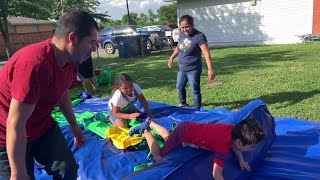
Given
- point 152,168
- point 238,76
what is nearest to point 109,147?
point 152,168

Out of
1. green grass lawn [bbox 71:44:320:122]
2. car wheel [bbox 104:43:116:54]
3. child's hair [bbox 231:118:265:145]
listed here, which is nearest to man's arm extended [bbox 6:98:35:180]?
child's hair [bbox 231:118:265:145]

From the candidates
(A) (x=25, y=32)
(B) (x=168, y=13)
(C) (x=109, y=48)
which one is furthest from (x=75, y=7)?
(B) (x=168, y=13)

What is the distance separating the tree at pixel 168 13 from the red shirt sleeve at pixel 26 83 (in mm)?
37538

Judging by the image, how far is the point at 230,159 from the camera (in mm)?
3064

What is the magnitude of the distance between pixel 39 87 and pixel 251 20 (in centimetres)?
1813

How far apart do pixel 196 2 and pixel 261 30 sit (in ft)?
15.4

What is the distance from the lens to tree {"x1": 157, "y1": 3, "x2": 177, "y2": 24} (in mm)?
38688

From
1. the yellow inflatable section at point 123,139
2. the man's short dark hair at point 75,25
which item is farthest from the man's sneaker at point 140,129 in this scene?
the man's short dark hair at point 75,25

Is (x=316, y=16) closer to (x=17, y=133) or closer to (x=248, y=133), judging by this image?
(x=248, y=133)

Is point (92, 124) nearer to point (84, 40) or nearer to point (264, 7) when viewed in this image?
point (84, 40)

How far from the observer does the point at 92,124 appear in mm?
4574

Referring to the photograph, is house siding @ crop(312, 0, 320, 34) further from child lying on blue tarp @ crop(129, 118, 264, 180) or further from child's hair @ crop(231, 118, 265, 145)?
child's hair @ crop(231, 118, 265, 145)

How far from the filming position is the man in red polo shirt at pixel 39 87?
1.74 metres

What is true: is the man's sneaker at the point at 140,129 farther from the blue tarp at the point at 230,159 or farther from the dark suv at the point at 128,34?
the dark suv at the point at 128,34
